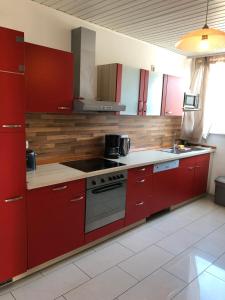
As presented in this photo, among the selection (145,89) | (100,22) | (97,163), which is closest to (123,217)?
(97,163)

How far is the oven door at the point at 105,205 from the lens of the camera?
8.04 ft

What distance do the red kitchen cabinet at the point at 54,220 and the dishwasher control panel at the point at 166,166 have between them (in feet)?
3.88


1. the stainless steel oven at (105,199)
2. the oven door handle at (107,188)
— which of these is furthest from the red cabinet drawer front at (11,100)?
the oven door handle at (107,188)

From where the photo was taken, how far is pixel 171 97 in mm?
3588

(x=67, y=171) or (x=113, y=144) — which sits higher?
(x=113, y=144)

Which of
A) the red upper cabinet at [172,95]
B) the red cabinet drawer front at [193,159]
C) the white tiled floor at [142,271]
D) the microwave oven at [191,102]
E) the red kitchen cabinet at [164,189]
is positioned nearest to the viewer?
the white tiled floor at [142,271]

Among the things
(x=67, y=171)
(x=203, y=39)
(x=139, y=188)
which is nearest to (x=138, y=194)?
(x=139, y=188)

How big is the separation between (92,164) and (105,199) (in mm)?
436

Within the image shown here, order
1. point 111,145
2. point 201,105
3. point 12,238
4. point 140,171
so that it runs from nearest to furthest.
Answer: point 12,238 < point 140,171 < point 111,145 < point 201,105

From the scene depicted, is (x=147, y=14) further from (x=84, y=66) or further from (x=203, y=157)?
(x=203, y=157)

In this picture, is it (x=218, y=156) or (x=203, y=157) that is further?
(x=218, y=156)

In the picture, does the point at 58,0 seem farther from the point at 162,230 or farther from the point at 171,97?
the point at 162,230

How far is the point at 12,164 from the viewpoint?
182cm

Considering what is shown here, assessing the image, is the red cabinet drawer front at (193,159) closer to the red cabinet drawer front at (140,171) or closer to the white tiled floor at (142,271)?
the red cabinet drawer front at (140,171)
